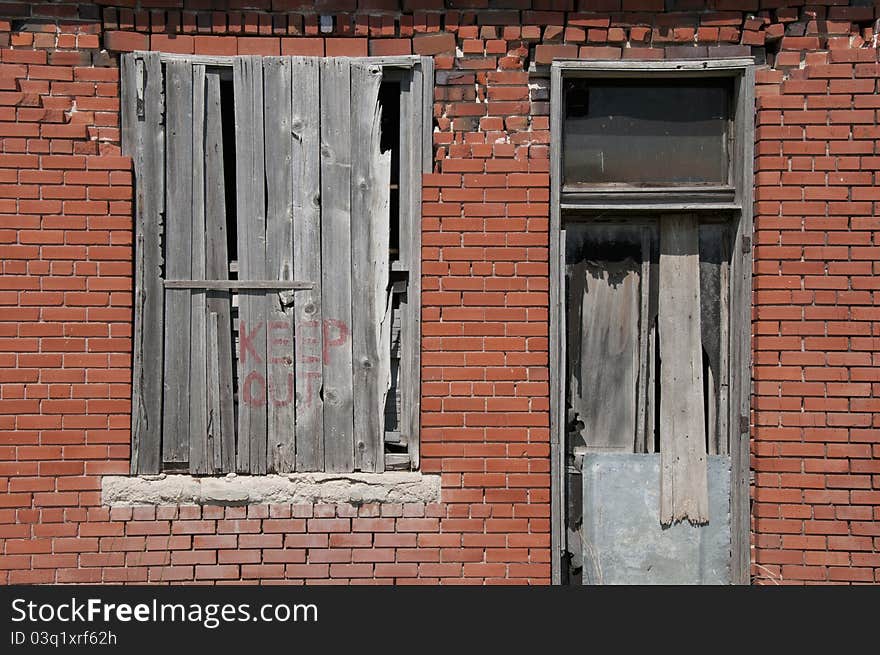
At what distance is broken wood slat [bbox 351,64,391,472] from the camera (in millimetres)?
3957

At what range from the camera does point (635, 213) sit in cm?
414

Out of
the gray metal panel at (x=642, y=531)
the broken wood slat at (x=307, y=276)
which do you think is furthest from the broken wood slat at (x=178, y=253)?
the gray metal panel at (x=642, y=531)

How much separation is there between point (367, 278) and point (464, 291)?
52 cm

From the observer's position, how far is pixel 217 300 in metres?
3.93

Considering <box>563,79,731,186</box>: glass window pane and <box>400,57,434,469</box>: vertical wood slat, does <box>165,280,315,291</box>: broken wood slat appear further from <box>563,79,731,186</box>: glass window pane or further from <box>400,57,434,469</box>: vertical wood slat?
<box>563,79,731,186</box>: glass window pane

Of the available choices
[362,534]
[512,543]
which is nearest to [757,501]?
[512,543]

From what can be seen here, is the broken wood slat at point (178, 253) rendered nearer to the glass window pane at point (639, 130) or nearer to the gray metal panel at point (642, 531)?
the glass window pane at point (639, 130)

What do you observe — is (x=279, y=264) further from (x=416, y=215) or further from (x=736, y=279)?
(x=736, y=279)

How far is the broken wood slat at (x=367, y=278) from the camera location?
3957 millimetres

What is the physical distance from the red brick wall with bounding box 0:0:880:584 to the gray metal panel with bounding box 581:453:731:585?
0.72 feet

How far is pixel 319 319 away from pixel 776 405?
2.42 meters

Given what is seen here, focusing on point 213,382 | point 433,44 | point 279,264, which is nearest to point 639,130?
point 433,44

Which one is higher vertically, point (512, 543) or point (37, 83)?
point (37, 83)

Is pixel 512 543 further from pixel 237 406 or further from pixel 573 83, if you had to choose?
pixel 573 83
